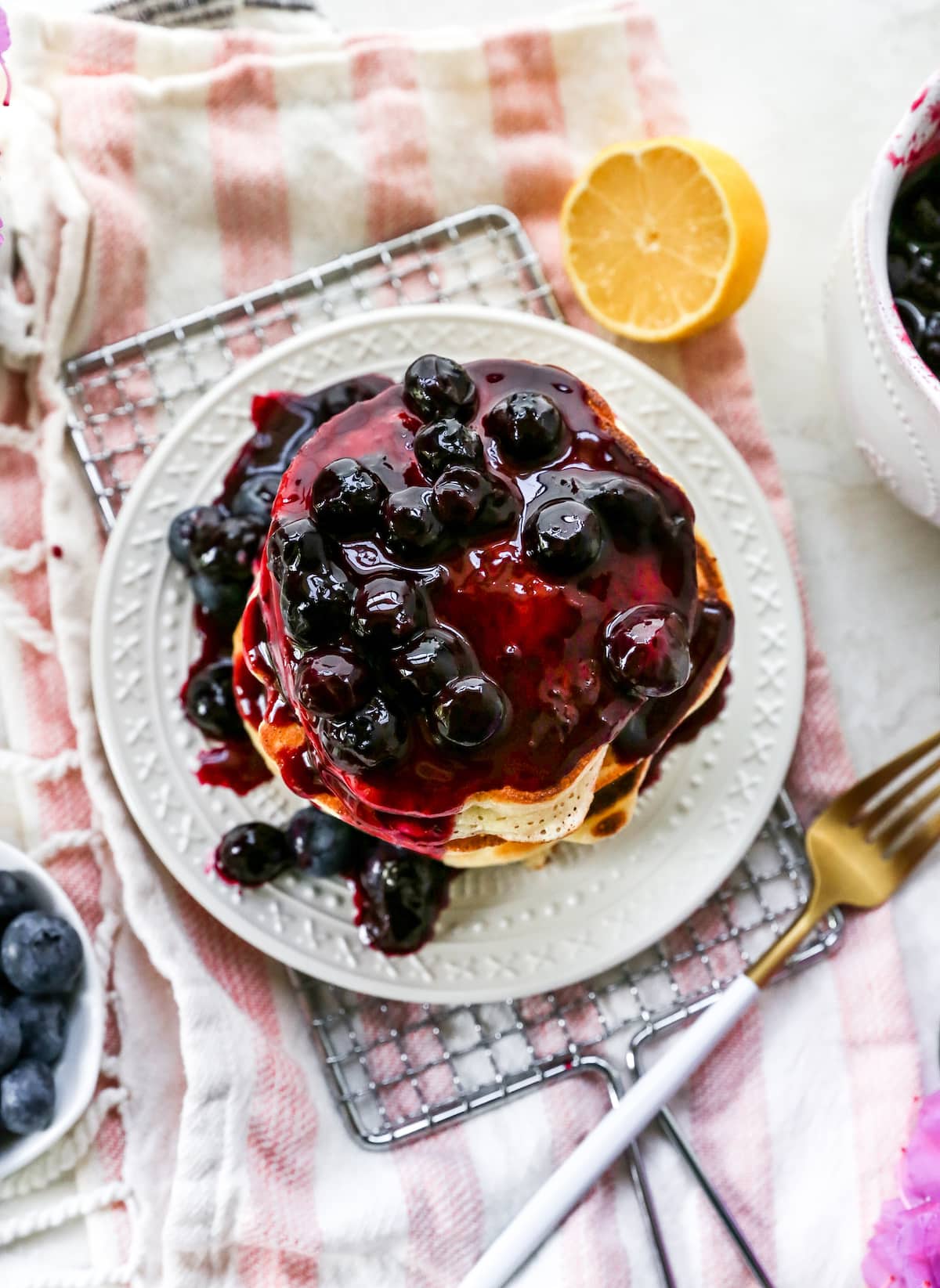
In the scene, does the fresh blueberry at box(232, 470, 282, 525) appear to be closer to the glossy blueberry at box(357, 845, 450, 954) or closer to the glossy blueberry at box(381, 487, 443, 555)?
the glossy blueberry at box(381, 487, 443, 555)

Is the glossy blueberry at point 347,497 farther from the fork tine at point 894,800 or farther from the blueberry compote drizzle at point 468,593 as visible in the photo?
the fork tine at point 894,800

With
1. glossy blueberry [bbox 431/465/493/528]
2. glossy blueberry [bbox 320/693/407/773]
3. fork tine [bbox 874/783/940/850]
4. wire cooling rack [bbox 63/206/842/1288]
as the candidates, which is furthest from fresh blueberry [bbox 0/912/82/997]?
fork tine [bbox 874/783/940/850]

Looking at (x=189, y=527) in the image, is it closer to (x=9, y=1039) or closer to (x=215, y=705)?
(x=215, y=705)

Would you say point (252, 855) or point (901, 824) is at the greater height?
point (252, 855)

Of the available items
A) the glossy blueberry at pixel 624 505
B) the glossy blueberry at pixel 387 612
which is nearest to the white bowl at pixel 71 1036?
the glossy blueberry at pixel 387 612

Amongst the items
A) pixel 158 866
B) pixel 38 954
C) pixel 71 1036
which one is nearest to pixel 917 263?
pixel 158 866

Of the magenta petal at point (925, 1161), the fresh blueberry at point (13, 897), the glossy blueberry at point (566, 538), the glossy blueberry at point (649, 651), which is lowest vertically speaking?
the magenta petal at point (925, 1161)
